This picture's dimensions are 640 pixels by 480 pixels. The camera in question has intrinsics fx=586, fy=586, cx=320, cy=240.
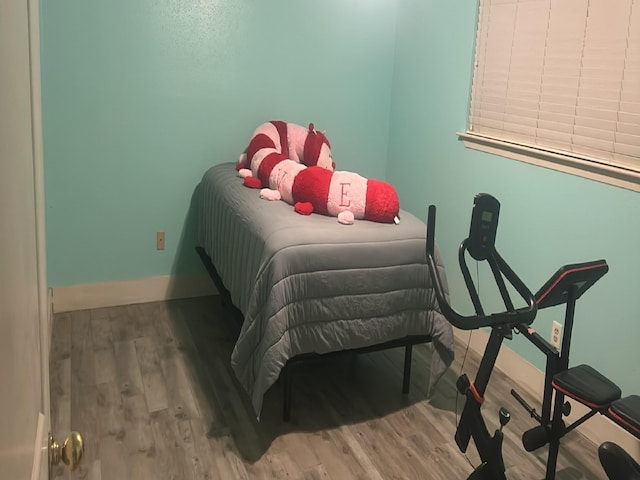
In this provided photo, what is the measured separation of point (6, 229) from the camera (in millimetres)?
506

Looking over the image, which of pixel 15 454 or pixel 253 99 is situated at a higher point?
pixel 253 99

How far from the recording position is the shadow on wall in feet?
11.8

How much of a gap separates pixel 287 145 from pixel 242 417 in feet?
5.23

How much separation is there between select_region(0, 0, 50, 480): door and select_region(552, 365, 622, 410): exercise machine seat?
157 cm

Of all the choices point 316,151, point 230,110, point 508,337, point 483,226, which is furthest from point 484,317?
point 230,110

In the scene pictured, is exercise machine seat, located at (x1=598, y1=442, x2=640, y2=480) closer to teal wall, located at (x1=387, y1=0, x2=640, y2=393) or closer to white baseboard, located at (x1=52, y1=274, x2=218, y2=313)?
teal wall, located at (x1=387, y1=0, x2=640, y2=393)

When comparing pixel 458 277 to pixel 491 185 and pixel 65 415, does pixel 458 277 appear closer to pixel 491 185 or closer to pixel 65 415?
pixel 491 185

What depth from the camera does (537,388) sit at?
277cm

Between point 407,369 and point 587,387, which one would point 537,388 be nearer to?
point 407,369

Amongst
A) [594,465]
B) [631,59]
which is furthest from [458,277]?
[631,59]

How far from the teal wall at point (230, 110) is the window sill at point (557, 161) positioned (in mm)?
53

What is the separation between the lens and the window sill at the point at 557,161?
89.1 inches

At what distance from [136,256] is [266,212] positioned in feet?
4.19

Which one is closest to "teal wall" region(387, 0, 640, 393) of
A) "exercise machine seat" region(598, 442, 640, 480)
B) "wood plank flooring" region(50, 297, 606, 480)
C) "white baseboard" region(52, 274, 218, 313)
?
"wood plank flooring" region(50, 297, 606, 480)
